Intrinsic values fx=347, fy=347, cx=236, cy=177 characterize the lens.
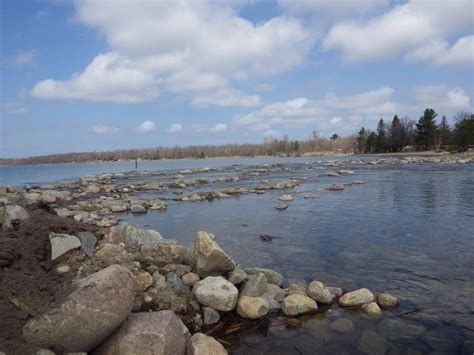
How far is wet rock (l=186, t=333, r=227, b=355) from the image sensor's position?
567cm

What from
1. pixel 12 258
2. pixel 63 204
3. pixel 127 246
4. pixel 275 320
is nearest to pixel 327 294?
pixel 275 320

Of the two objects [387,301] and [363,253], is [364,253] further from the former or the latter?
[387,301]

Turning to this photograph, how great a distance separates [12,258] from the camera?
6.24 meters

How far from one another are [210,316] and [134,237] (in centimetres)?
385

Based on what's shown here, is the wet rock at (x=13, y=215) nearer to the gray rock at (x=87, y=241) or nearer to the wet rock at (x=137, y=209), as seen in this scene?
the gray rock at (x=87, y=241)

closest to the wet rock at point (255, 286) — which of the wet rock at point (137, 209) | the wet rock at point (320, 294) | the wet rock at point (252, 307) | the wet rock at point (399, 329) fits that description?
the wet rock at point (252, 307)

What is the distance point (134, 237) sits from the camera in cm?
997

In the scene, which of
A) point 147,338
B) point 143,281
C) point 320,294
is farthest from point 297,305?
point 147,338

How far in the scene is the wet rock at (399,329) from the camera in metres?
6.58

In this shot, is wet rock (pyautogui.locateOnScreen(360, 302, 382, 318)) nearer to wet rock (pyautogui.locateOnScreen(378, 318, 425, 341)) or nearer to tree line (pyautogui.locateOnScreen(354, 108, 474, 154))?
wet rock (pyautogui.locateOnScreen(378, 318, 425, 341))

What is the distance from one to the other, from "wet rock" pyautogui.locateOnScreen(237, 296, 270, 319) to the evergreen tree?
10355 cm

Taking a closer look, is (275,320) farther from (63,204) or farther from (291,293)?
(63,204)

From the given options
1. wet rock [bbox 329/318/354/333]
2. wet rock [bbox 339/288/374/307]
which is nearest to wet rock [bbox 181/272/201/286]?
wet rock [bbox 329/318/354/333]

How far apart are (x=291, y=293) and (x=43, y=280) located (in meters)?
5.24
